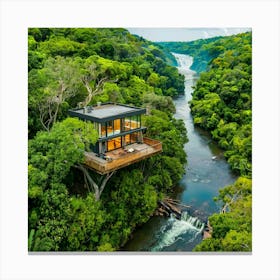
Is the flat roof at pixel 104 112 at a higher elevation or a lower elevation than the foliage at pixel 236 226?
higher

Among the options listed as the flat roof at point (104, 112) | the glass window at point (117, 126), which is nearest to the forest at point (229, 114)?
the flat roof at point (104, 112)

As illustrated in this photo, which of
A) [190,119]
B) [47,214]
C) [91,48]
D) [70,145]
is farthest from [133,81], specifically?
[47,214]

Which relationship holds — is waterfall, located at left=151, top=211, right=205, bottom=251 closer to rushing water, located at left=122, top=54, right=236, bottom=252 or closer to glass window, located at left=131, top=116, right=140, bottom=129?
rushing water, located at left=122, top=54, right=236, bottom=252

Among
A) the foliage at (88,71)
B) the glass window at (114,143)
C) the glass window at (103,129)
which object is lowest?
the glass window at (114,143)

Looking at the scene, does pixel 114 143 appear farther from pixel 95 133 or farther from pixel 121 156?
Answer: pixel 95 133

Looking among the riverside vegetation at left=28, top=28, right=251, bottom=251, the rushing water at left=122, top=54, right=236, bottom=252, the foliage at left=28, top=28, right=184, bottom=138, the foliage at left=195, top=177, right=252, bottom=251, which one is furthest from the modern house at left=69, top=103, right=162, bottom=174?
the foliage at left=195, top=177, right=252, bottom=251

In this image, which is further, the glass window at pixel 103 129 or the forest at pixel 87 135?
the glass window at pixel 103 129

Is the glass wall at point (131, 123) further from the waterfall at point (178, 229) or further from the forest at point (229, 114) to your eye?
the waterfall at point (178, 229)
